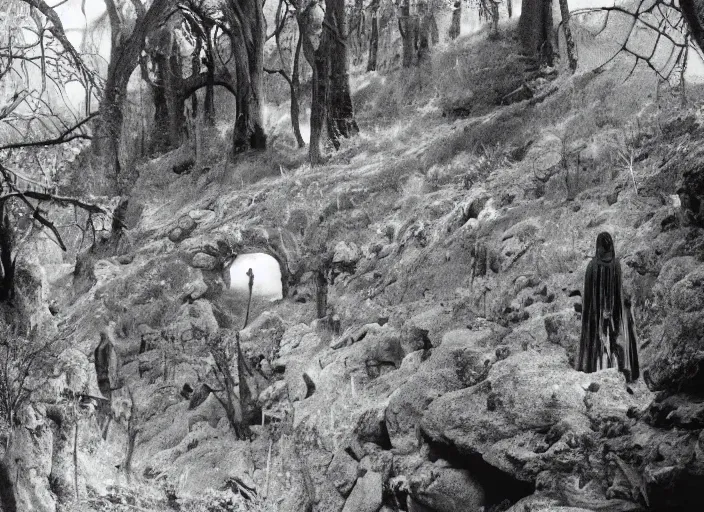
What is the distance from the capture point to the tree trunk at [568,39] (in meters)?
6.69

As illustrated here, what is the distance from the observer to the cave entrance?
6133mm

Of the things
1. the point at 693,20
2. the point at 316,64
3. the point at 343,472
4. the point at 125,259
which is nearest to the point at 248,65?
the point at 316,64

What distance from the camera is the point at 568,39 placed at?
6.84 m

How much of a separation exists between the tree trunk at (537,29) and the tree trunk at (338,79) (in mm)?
1621

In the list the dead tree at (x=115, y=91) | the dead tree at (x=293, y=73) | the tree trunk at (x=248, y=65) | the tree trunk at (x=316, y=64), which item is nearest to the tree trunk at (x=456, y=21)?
the tree trunk at (x=316, y=64)

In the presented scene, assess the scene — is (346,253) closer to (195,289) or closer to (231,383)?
(195,289)

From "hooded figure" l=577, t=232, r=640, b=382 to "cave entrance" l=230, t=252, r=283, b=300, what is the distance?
2475 mm

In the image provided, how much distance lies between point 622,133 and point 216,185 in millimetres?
3462

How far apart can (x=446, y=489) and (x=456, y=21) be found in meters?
5.46

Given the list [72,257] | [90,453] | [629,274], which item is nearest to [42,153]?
[72,257]

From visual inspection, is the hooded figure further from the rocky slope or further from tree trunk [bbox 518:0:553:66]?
tree trunk [bbox 518:0:553:66]

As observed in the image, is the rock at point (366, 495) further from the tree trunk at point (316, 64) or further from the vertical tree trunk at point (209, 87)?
the vertical tree trunk at point (209, 87)

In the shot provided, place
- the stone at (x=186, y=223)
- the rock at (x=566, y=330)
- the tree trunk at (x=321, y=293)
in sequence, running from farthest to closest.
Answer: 1. the stone at (x=186, y=223)
2. the tree trunk at (x=321, y=293)
3. the rock at (x=566, y=330)

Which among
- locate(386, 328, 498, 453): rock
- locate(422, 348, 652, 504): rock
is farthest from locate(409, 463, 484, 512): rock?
locate(386, 328, 498, 453): rock
